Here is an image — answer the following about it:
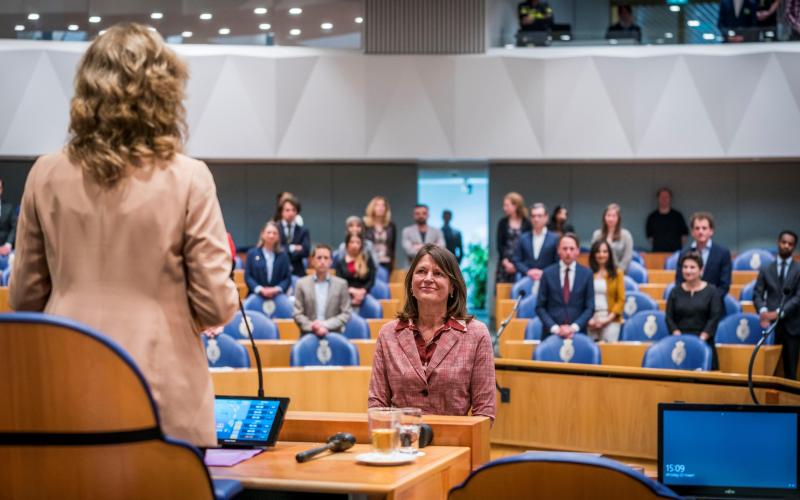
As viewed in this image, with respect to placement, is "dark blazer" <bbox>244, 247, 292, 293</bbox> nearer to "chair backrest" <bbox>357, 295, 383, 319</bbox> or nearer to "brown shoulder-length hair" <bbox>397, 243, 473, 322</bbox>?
"chair backrest" <bbox>357, 295, 383, 319</bbox>

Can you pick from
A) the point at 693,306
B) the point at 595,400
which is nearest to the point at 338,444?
the point at 595,400

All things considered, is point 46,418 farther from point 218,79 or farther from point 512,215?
point 218,79

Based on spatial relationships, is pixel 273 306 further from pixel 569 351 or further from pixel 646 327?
pixel 646 327

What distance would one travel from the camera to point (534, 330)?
26.7 ft

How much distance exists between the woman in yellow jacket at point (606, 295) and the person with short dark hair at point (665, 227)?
5723 millimetres

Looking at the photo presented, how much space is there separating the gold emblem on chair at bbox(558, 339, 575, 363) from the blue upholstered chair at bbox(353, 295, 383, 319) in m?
2.39

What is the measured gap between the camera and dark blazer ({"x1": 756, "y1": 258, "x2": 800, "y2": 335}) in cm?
815

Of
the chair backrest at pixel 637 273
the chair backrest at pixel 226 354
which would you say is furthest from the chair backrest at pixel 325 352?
the chair backrest at pixel 637 273

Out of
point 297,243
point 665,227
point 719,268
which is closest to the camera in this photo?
point 719,268

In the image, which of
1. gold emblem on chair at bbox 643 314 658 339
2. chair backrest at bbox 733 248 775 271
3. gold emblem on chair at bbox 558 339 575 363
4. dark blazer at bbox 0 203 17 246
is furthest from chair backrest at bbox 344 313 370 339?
chair backrest at bbox 733 248 775 271

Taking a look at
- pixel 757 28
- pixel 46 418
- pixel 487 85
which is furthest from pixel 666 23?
pixel 46 418

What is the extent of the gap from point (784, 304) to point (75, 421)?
7.18 meters

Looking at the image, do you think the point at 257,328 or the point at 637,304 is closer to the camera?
the point at 257,328

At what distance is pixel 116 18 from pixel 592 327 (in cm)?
816
